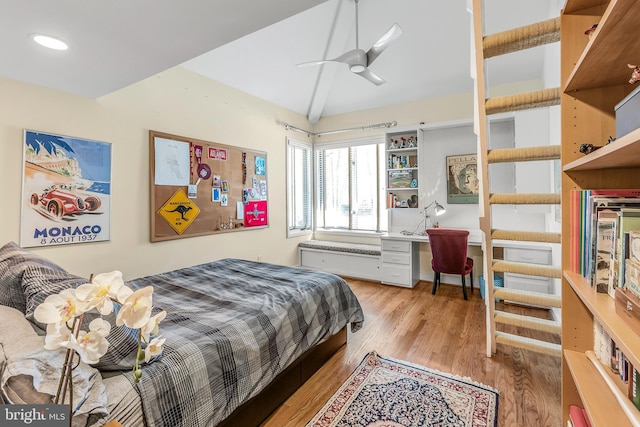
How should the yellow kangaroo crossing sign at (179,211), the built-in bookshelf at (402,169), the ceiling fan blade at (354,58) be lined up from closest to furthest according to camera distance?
the ceiling fan blade at (354,58) < the yellow kangaroo crossing sign at (179,211) < the built-in bookshelf at (402,169)

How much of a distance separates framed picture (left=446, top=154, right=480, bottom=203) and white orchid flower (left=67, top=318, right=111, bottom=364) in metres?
4.46

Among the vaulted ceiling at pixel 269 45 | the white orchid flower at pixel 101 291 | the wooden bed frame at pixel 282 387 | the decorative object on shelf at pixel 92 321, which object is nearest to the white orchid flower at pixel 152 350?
the decorative object on shelf at pixel 92 321

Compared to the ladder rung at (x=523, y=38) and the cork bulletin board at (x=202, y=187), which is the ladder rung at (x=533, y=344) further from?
the cork bulletin board at (x=202, y=187)

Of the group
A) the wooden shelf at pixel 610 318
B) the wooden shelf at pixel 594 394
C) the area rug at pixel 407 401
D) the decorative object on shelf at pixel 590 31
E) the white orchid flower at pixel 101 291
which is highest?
the decorative object on shelf at pixel 590 31

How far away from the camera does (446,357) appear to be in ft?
7.59

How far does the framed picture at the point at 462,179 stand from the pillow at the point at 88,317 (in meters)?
4.24

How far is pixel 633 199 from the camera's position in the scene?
0.92m

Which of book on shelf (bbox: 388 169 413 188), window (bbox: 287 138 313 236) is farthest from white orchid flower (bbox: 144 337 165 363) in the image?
book on shelf (bbox: 388 169 413 188)

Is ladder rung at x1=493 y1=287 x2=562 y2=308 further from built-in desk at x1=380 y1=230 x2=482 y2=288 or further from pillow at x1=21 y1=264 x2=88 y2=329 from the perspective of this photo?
pillow at x1=21 y1=264 x2=88 y2=329

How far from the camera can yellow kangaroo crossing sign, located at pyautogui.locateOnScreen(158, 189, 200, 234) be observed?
3.21 m

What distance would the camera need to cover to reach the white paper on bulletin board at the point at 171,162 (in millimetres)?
3123

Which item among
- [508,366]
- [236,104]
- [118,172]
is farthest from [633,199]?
[236,104]

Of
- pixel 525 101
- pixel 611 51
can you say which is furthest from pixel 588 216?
pixel 525 101

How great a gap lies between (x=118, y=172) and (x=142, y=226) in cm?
58
